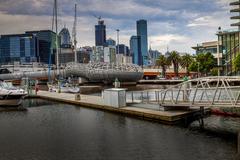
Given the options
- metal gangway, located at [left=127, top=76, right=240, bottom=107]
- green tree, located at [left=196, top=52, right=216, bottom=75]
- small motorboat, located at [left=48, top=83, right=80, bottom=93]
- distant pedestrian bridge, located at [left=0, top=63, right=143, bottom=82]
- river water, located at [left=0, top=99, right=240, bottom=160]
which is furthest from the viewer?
distant pedestrian bridge, located at [left=0, top=63, right=143, bottom=82]

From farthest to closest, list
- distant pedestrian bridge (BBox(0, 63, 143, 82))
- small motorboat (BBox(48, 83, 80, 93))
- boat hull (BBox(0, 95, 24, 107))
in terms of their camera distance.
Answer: distant pedestrian bridge (BBox(0, 63, 143, 82)) → small motorboat (BBox(48, 83, 80, 93)) → boat hull (BBox(0, 95, 24, 107))

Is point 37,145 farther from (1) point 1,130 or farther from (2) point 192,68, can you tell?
(2) point 192,68

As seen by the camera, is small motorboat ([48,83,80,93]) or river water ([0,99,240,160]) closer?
river water ([0,99,240,160])

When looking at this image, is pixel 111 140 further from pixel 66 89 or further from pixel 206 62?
pixel 206 62

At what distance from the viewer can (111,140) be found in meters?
25.7

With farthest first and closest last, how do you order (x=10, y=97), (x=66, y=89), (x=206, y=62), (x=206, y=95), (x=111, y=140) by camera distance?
(x=206, y=62) < (x=66, y=89) < (x=10, y=97) < (x=206, y=95) < (x=111, y=140)

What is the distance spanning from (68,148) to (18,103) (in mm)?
32125

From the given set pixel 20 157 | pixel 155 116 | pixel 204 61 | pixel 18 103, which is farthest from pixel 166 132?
pixel 204 61

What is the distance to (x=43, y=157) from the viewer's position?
70.9 ft

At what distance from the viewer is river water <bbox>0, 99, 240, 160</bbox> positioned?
21578 millimetres

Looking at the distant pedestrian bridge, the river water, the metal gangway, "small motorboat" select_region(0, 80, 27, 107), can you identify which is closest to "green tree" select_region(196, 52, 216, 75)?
the distant pedestrian bridge

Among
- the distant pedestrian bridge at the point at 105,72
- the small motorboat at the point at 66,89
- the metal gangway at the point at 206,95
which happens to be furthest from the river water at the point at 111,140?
the distant pedestrian bridge at the point at 105,72

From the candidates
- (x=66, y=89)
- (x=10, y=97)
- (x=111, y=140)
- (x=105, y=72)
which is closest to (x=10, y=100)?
(x=10, y=97)

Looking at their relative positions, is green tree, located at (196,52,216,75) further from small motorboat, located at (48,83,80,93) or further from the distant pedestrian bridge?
small motorboat, located at (48,83,80,93)
